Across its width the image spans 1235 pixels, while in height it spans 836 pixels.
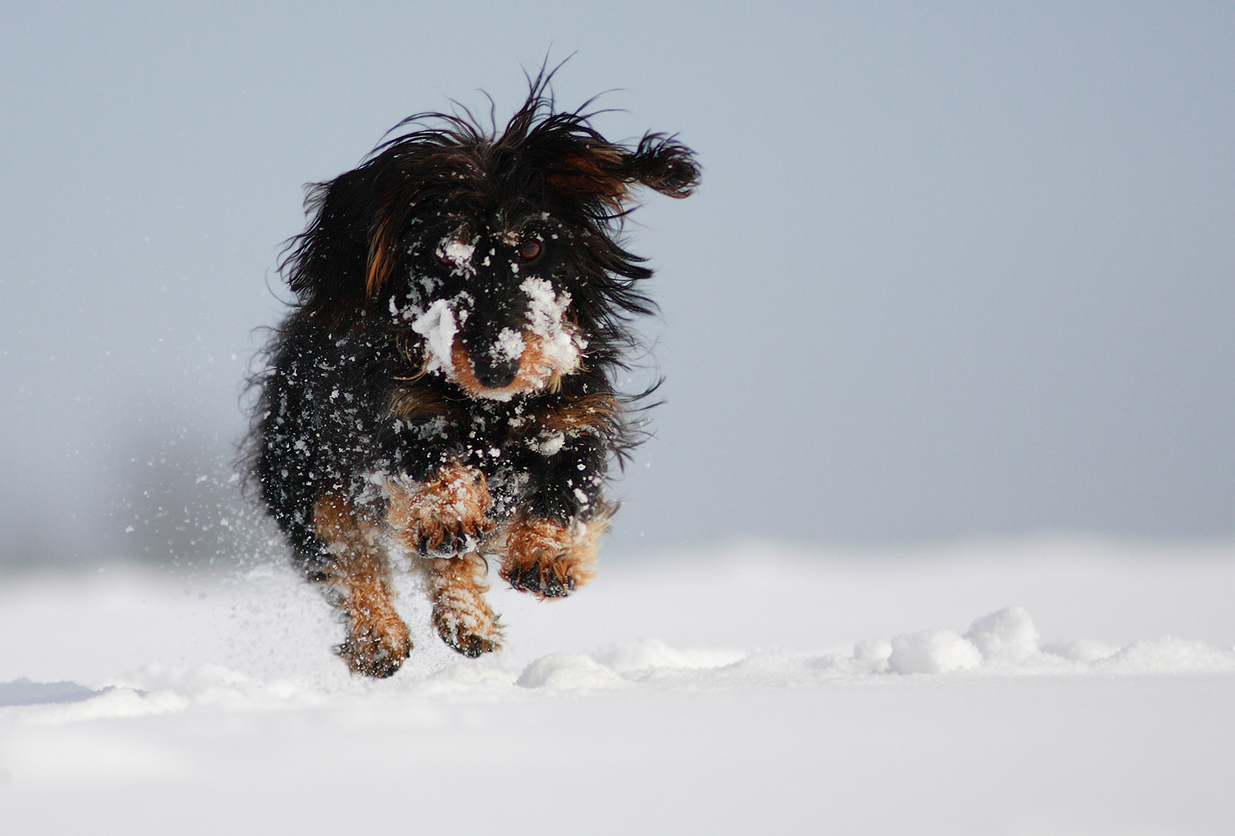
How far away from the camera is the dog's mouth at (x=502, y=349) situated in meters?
3.06

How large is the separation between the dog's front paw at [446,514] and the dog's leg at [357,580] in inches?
25.7

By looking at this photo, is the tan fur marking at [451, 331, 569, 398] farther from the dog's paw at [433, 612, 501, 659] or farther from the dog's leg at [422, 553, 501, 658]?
the dog's paw at [433, 612, 501, 659]

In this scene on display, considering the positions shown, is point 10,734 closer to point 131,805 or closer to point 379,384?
point 131,805

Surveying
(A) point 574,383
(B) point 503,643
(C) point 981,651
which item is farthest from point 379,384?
(C) point 981,651

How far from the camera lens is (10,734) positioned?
2.48 m

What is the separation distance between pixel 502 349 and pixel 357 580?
4.95 ft

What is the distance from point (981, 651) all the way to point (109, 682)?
3.54 m

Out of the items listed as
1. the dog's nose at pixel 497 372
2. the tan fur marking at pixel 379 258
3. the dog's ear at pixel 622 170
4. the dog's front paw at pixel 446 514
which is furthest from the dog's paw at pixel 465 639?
the dog's ear at pixel 622 170

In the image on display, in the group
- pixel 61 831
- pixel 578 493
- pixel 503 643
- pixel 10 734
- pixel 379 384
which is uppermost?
pixel 379 384

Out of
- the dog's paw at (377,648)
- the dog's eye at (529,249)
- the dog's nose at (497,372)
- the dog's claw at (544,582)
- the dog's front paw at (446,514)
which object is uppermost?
the dog's eye at (529,249)

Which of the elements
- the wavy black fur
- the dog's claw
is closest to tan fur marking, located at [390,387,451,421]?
the wavy black fur

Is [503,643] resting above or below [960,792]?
above

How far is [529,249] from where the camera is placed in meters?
3.26

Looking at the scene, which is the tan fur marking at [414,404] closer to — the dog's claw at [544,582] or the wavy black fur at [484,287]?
the wavy black fur at [484,287]
